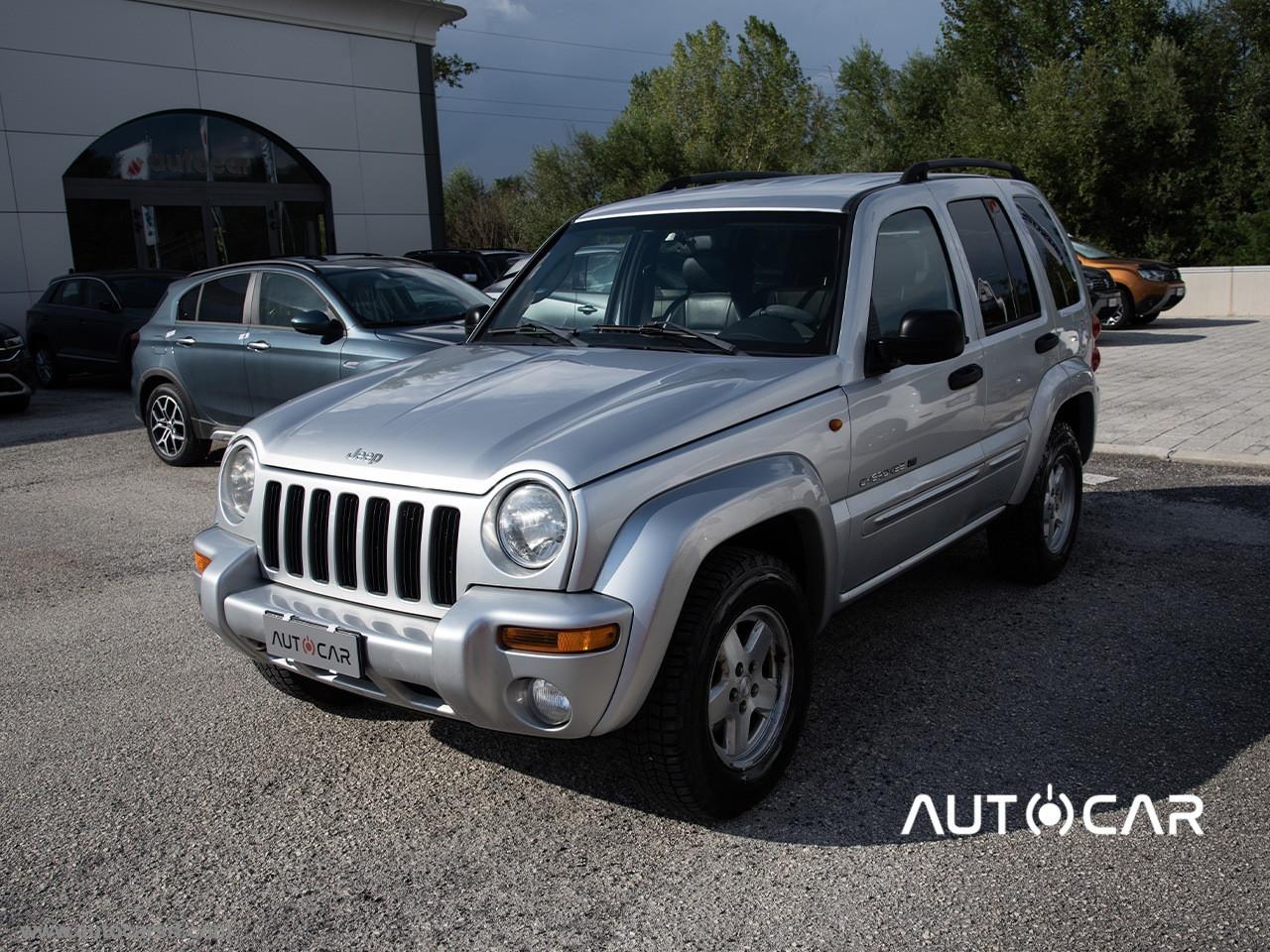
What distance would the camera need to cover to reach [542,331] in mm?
4664

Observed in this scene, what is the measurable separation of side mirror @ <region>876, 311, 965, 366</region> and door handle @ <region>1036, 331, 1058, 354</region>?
56.6 inches

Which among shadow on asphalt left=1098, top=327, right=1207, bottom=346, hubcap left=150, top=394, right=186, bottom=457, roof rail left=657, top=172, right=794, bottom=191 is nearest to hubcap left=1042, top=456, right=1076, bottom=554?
roof rail left=657, top=172, right=794, bottom=191

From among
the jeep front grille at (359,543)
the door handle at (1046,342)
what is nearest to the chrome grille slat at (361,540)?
the jeep front grille at (359,543)

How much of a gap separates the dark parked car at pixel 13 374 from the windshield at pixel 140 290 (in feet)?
4.85

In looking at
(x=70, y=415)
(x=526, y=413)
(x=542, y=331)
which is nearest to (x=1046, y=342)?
(x=542, y=331)

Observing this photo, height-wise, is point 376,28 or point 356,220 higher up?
point 376,28

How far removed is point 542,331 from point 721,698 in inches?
70.9

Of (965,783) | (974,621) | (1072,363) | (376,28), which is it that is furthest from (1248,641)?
(376,28)

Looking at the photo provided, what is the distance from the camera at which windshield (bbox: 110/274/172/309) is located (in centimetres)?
1493

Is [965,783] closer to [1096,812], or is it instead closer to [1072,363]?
[1096,812]

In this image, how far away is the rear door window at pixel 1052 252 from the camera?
18.7 feet

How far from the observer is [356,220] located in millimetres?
23906

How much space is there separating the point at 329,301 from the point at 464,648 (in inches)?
249
